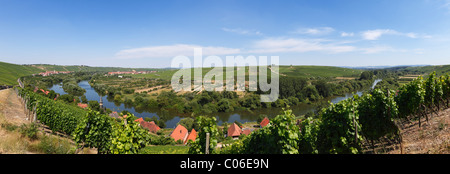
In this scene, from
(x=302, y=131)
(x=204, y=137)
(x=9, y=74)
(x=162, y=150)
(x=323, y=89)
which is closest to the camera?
(x=204, y=137)

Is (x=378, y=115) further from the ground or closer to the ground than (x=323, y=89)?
further from the ground

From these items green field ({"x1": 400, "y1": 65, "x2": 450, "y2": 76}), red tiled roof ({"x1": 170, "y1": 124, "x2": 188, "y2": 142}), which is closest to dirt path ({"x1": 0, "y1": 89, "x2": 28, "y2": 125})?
red tiled roof ({"x1": 170, "y1": 124, "x2": 188, "y2": 142})

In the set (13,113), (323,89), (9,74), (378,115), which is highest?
(9,74)

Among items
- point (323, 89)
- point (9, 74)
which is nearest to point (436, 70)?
point (323, 89)

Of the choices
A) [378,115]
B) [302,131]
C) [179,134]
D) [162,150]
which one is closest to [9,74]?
[179,134]

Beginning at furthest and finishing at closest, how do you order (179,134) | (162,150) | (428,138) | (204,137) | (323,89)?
1. (323,89)
2. (179,134)
3. (162,150)
4. (428,138)
5. (204,137)

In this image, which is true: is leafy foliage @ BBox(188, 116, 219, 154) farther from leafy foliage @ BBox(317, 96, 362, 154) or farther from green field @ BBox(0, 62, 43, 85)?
green field @ BBox(0, 62, 43, 85)

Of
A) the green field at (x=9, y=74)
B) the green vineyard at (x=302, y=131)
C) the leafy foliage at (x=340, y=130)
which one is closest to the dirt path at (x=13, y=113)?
the green vineyard at (x=302, y=131)

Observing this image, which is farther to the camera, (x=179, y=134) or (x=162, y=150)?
(x=179, y=134)

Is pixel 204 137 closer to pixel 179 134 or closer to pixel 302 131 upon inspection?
pixel 302 131

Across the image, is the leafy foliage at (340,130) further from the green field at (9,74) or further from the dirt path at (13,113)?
the green field at (9,74)

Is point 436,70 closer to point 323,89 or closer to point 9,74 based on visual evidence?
point 323,89
